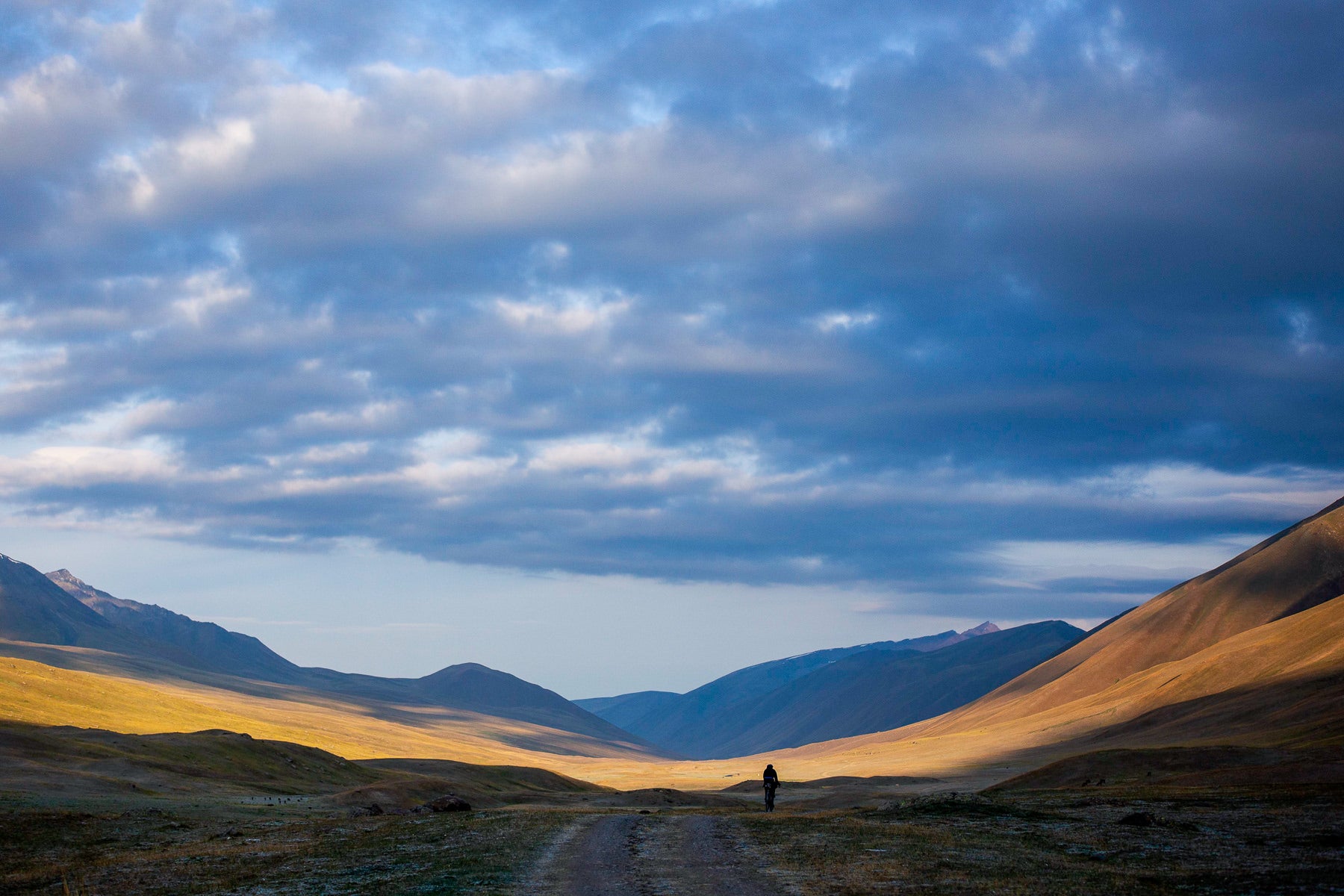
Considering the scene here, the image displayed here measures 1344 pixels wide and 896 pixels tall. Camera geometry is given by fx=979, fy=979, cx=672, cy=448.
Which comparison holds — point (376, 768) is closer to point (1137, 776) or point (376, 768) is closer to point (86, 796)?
point (86, 796)

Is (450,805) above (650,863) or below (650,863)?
below

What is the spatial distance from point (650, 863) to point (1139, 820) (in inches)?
756

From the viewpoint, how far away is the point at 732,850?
30.2 metres

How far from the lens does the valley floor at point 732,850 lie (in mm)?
23156

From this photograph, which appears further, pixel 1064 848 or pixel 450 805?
pixel 450 805

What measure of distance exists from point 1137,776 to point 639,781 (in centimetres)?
13262

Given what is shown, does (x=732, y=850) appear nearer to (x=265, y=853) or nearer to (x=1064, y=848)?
(x=1064, y=848)

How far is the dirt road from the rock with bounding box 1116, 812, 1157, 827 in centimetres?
1432

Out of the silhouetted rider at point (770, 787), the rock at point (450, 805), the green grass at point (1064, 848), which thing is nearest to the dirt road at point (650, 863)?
the green grass at point (1064, 848)

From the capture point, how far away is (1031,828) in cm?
3519

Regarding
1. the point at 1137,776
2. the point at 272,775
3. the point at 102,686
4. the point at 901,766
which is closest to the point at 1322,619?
the point at 901,766

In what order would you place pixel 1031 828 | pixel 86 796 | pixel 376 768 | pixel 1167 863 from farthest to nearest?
pixel 376 768
pixel 86 796
pixel 1031 828
pixel 1167 863

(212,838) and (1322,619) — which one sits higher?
(1322,619)

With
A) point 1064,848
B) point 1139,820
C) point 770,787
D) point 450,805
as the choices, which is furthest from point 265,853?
point 1139,820
